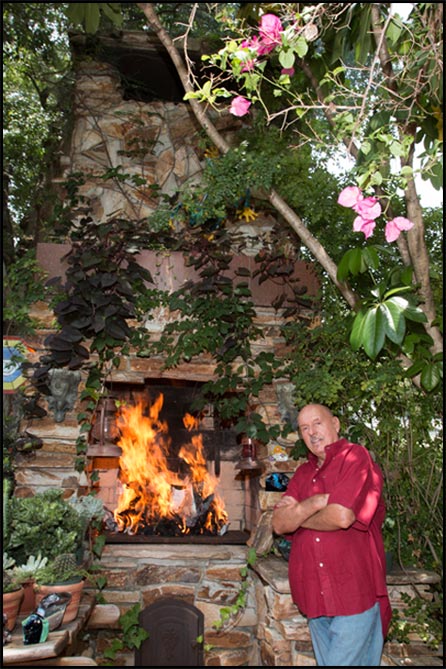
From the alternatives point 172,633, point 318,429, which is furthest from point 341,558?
point 172,633

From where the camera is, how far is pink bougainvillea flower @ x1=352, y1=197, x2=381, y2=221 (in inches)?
74.6

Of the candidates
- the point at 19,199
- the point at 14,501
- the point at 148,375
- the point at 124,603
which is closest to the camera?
the point at 14,501

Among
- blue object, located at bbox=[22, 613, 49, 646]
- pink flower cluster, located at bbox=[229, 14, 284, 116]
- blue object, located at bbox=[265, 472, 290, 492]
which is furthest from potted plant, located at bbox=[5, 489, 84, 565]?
pink flower cluster, located at bbox=[229, 14, 284, 116]

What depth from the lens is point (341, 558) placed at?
248cm

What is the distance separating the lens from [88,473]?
3.91 m

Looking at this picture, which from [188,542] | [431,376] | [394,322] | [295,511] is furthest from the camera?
[188,542]

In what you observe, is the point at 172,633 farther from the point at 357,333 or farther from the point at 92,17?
the point at 92,17

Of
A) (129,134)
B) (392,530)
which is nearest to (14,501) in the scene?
(392,530)

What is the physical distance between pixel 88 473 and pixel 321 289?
2131 millimetres

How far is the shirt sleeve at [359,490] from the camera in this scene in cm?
240

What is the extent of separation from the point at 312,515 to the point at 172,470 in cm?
227

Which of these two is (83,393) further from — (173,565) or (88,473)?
(173,565)

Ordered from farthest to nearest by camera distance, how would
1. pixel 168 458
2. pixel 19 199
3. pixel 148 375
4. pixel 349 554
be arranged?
pixel 19 199
pixel 168 458
pixel 148 375
pixel 349 554

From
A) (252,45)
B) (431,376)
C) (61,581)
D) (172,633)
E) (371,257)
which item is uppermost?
(252,45)
